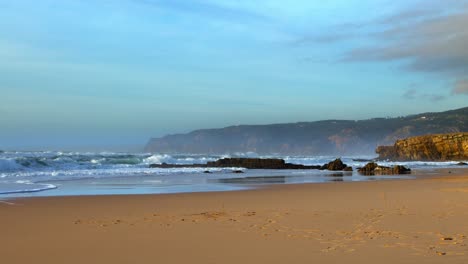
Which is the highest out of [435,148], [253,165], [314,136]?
[314,136]

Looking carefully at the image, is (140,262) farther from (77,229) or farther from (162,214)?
(162,214)

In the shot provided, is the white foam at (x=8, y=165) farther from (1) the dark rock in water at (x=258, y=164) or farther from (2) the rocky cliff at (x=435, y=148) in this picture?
(2) the rocky cliff at (x=435, y=148)

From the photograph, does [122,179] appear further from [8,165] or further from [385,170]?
[385,170]

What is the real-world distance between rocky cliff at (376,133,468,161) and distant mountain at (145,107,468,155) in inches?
2679

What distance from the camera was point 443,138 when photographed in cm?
5678

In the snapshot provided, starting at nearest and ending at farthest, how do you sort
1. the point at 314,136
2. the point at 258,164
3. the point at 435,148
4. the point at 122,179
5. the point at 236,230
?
1. the point at 236,230
2. the point at 122,179
3. the point at 258,164
4. the point at 435,148
5. the point at 314,136

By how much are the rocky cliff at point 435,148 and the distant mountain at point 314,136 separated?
68051 mm

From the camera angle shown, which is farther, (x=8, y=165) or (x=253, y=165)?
(x=253, y=165)

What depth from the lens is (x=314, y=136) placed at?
15288cm

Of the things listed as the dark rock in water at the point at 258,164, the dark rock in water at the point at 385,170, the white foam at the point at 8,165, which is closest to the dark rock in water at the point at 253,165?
the dark rock in water at the point at 258,164

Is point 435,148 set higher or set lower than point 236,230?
higher

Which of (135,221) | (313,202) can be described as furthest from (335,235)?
(313,202)

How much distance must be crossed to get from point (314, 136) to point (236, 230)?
147720mm

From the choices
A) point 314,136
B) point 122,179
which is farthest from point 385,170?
point 314,136
